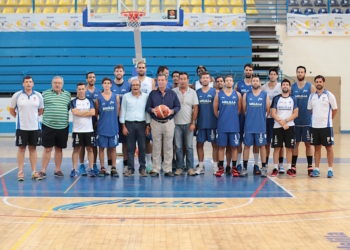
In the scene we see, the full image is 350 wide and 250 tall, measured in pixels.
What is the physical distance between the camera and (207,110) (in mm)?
9156

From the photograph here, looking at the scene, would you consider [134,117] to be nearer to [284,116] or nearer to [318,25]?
[284,116]

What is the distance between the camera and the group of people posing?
875cm

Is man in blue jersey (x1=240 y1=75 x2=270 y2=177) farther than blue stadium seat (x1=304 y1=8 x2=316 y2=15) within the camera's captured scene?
No

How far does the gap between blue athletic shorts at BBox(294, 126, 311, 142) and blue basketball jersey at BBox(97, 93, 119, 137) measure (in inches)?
128

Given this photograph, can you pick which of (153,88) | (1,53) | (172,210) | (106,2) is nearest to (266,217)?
(172,210)

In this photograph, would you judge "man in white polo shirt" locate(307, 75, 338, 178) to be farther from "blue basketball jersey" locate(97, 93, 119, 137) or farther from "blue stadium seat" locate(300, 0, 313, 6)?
"blue stadium seat" locate(300, 0, 313, 6)

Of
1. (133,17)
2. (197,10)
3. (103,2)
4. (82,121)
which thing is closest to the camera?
(82,121)

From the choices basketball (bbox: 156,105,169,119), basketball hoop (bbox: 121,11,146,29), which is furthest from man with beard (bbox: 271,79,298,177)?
basketball hoop (bbox: 121,11,146,29)

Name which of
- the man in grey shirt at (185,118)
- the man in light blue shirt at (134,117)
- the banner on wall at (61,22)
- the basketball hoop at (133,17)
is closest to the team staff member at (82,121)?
the man in light blue shirt at (134,117)

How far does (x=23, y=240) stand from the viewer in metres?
4.99

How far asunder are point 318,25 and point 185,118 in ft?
40.9

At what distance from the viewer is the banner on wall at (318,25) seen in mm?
19609

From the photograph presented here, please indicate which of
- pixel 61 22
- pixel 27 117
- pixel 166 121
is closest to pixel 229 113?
pixel 166 121

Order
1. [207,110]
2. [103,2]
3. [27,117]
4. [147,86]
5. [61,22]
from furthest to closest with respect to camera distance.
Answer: [61,22] → [103,2] → [147,86] → [207,110] → [27,117]
